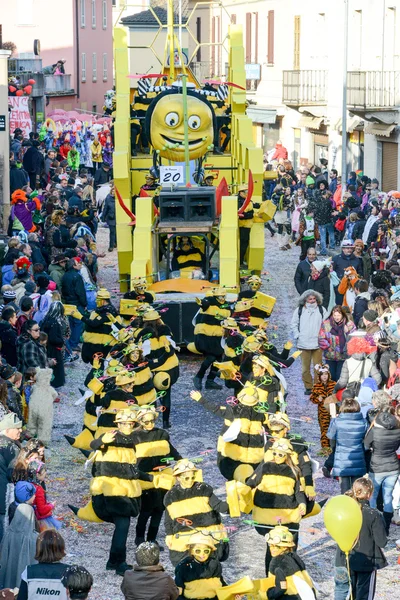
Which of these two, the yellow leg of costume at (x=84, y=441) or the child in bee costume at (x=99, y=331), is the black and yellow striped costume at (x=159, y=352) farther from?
the yellow leg of costume at (x=84, y=441)

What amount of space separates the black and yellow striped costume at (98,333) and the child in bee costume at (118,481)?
488cm

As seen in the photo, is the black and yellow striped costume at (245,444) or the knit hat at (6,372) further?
the knit hat at (6,372)

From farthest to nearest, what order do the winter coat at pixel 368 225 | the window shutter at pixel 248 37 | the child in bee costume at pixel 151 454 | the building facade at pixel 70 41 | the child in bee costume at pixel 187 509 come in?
the building facade at pixel 70 41 → the window shutter at pixel 248 37 → the winter coat at pixel 368 225 → the child in bee costume at pixel 151 454 → the child in bee costume at pixel 187 509

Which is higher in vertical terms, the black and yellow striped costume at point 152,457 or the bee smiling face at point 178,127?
the bee smiling face at point 178,127

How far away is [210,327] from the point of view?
16.2 m

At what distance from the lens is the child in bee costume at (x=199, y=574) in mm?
9422

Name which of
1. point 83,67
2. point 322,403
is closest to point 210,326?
point 322,403

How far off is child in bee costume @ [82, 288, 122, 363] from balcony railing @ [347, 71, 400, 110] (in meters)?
18.7

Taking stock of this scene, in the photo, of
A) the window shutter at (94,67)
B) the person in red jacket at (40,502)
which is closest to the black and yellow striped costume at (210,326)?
the person in red jacket at (40,502)

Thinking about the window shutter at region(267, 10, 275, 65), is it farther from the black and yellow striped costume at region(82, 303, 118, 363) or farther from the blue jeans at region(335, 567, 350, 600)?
the blue jeans at region(335, 567, 350, 600)

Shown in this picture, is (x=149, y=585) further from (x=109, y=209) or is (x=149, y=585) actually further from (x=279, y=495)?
(x=109, y=209)

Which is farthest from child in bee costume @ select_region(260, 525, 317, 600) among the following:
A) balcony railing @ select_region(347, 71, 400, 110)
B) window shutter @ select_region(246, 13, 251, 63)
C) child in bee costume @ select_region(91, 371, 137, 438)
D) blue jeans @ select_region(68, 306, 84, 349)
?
window shutter @ select_region(246, 13, 251, 63)

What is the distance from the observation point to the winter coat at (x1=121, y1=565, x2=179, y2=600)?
892 centimetres

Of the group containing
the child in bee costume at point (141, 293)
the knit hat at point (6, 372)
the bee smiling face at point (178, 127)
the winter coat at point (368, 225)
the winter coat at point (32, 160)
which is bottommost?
the knit hat at point (6, 372)
